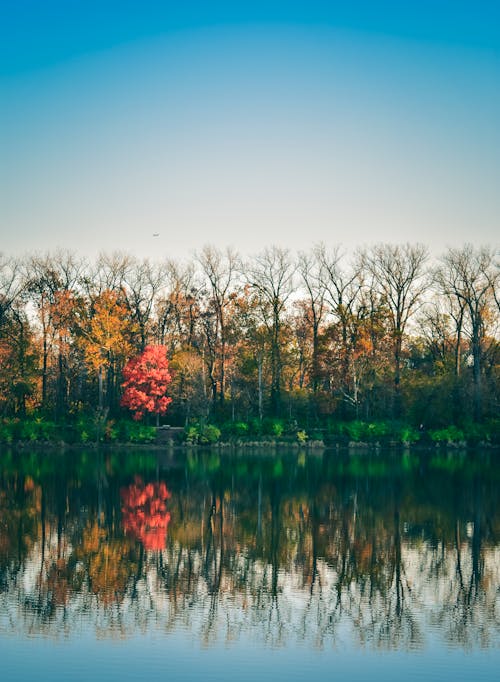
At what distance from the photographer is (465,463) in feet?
138

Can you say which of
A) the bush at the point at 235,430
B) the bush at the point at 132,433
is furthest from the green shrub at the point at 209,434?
the bush at the point at 132,433

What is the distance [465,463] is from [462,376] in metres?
13.8

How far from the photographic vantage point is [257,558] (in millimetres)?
18219

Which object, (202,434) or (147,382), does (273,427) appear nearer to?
(202,434)

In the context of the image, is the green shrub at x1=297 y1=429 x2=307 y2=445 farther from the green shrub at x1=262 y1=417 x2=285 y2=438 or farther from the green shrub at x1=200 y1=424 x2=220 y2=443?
the green shrub at x1=200 y1=424 x2=220 y2=443

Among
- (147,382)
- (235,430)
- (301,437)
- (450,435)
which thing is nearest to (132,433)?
(147,382)

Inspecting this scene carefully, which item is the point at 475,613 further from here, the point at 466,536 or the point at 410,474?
the point at 410,474

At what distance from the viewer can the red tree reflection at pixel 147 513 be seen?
20.7m

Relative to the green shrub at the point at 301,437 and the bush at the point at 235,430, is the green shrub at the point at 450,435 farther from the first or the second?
the bush at the point at 235,430

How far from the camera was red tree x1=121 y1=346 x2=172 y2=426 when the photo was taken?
55684mm

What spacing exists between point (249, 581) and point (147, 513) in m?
9.26

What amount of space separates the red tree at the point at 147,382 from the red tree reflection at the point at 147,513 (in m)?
22.5

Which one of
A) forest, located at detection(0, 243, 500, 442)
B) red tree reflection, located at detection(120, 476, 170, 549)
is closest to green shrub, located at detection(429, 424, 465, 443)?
forest, located at detection(0, 243, 500, 442)

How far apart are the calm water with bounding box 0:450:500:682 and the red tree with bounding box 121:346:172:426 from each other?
932 inches
